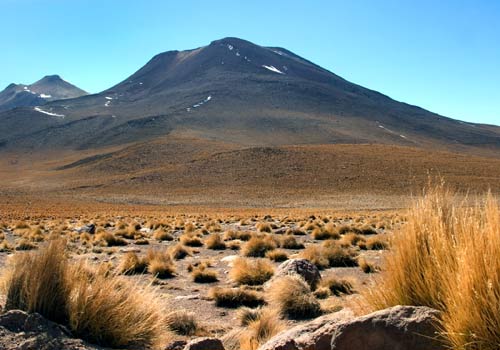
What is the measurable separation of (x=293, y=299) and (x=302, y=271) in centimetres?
169

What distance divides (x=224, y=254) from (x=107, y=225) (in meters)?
13.9

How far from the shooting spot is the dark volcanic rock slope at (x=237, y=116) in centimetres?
12556

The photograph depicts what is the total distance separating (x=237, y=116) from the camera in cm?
13850

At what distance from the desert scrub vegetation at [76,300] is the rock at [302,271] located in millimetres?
4254

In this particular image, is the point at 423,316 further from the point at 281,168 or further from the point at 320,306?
the point at 281,168

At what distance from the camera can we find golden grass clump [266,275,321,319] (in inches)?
309

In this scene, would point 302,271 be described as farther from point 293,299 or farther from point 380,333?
point 380,333

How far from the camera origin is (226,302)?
8.93 m

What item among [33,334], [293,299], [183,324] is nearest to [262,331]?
[183,324]

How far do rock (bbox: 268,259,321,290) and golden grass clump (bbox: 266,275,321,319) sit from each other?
2.68ft

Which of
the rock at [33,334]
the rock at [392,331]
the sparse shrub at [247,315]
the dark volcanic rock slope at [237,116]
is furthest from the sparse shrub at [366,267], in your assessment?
the dark volcanic rock slope at [237,116]

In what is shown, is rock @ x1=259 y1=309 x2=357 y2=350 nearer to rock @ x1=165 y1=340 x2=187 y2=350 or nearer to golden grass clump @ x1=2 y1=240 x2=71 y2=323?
rock @ x1=165 y1=340 x2=187 y2=350

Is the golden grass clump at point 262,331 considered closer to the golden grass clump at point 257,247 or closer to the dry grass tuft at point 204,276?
the dry grass tuft at point 204,276

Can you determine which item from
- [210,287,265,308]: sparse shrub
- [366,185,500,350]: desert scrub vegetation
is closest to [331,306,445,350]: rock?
[366,185,500,350]: desert scrub vegetation
